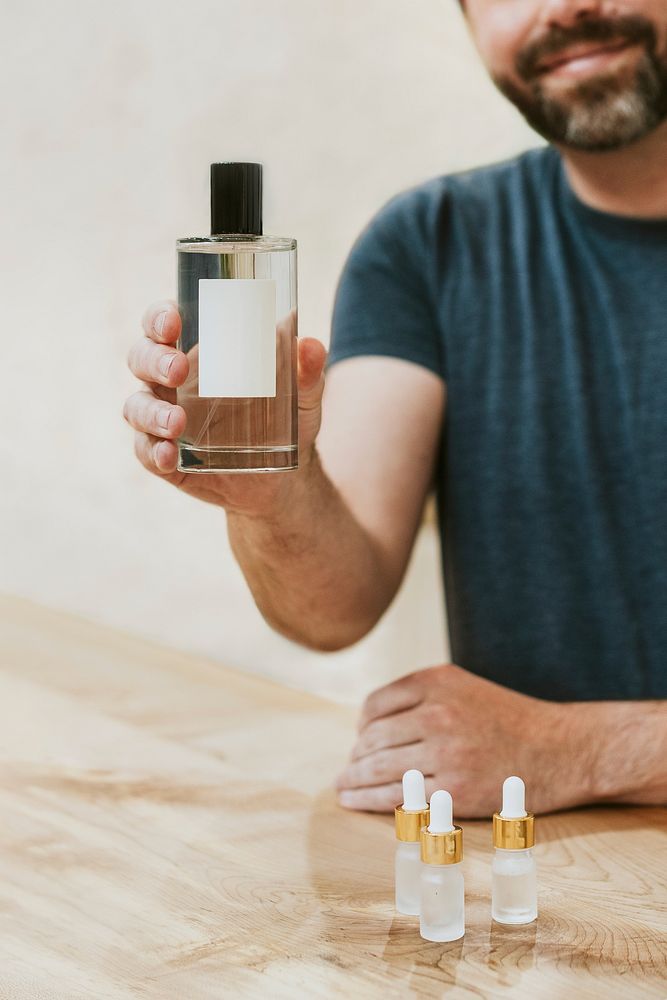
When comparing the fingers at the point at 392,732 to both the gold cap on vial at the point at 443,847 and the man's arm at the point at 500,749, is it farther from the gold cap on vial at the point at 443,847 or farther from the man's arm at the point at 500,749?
the gold cap on vial at the point at 443,847

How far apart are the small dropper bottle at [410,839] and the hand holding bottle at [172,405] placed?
0.27 m

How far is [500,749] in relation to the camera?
1020 mm

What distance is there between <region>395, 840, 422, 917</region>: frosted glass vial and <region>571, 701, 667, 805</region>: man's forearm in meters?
0.26

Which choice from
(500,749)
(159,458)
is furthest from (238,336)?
(500,749)

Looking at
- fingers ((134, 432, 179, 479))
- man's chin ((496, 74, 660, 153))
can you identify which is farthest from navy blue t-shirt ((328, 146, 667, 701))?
fingers ((134, 432, 179, 479))

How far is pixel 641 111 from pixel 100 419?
1012 millimetres

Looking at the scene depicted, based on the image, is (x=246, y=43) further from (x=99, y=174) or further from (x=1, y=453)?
(x=1, y=453)

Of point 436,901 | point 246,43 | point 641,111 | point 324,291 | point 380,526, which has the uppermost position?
point 246,43

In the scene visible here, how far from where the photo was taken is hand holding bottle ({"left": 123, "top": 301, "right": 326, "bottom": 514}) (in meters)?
0.86

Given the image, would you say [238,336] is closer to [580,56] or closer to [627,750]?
[627,750]

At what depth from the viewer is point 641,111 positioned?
120 centimetres

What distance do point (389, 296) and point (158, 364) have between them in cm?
54

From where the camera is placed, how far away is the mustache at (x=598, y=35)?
119 centimetres

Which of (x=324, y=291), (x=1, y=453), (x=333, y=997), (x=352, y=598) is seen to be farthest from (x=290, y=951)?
(x=1, y=453)
